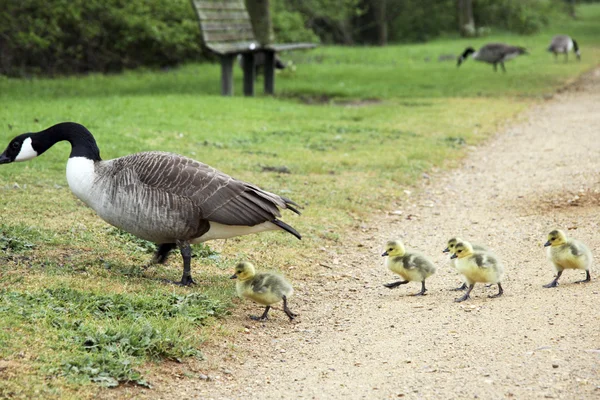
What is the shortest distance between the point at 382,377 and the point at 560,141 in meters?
9.79

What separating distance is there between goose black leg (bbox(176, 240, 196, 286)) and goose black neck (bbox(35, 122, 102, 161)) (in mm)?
1019

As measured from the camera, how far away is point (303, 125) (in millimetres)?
14672

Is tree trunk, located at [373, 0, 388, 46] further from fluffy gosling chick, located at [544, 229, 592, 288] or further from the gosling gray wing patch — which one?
the gosling gray wing patch

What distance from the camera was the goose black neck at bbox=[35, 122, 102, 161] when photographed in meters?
6.65

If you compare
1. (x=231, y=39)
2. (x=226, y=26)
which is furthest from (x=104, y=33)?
(x=231, y=39)

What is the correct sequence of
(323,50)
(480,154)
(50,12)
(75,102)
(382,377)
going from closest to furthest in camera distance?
1. (382,377)
2. (480,154)
3. (75,102)
4. (50,12)
5. (323,50)

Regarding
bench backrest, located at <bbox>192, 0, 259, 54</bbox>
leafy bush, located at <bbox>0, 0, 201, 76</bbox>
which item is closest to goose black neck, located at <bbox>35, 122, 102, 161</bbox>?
bench backrest, located at <bbox>192, 0, 259, 54</bbox>

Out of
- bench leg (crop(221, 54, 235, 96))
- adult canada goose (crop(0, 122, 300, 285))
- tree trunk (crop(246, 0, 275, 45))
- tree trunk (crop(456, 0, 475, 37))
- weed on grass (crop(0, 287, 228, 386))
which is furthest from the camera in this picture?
tree trunk (crop(456, 0, 475, 37))

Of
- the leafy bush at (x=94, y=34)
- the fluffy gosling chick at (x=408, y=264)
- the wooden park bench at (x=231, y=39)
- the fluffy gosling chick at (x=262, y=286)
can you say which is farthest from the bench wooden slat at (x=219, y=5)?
the fluffy gosling chick at (x=262, y=286)

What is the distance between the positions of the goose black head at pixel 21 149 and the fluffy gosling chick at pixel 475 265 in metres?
3.61

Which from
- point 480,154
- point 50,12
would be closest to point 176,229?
point 480,154

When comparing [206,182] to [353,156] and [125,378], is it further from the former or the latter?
[353,156]

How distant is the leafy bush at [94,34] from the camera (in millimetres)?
21156

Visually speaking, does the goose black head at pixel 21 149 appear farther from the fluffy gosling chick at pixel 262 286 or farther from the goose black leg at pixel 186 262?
the fluffy gosling chick at pixel 262 286
